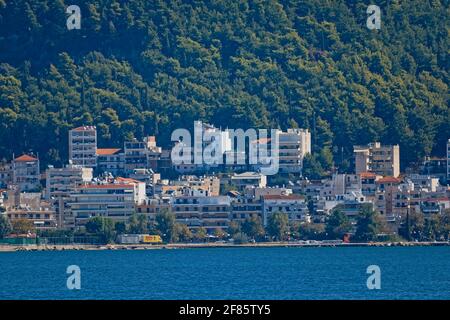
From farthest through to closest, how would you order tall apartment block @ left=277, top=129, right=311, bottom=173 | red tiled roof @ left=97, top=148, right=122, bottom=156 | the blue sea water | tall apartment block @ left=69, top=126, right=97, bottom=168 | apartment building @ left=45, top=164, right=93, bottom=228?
red tiled roof @ left=97, top=148, right=122, bottom=156 < tall apartment block @ left=69, top=126, right=97, bottom=168 < tall apartment block @ left=277, top=129, right=311, bottom=173 < apartment building @ left=45, top=164, right=93, bottom=228 < the blue sea water

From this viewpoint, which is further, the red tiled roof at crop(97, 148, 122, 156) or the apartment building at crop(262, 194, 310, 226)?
the red tiled roof at crop(97, 148, 122, 156)

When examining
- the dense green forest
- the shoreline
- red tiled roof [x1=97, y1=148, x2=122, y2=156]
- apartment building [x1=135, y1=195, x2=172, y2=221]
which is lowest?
the shoreline

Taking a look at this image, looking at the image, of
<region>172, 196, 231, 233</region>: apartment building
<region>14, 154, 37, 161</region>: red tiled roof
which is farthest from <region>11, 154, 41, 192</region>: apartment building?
<region>172, 196, 231, 233</region>: apartment building

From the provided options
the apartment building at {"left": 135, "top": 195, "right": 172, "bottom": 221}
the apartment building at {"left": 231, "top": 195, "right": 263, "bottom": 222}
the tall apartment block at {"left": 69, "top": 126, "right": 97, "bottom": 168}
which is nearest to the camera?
the apartment building at {"left": 231, "top": 195, "right": 263, "bottom": 222}

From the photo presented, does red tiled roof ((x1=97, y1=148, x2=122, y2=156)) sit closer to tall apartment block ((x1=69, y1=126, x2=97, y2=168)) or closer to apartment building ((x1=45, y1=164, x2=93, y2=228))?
tall apartment block ((x1=69, y1=126, x2=97, y2=168))

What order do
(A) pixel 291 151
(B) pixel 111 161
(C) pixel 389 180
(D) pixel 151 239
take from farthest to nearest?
(B) pixel 111 161 < (A) pixel 291 151 < (C) pixel 389 180 < (D) pixel 151 239

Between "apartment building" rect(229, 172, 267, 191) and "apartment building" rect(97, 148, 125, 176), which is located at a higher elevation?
"apartment building" rect(97, 148, 125, 176)
